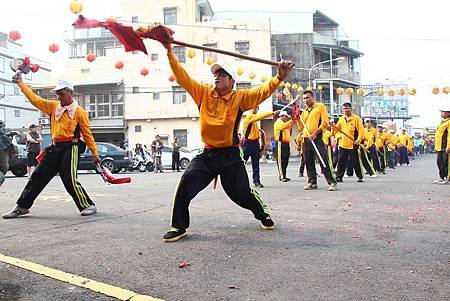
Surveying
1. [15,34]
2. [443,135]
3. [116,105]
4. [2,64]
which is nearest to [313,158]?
[443,135]

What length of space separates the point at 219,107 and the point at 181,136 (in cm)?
3580

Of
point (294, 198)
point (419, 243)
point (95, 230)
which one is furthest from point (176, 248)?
point (294, 198)

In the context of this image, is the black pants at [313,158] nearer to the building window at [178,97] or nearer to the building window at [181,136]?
the building window at [181,136]

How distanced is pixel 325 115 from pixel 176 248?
20.2 feet

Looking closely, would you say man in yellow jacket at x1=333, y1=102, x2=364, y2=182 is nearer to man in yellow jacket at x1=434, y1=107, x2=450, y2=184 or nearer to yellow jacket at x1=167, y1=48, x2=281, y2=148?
man in yellow jacket at x1=434, y1=107, x2=450, y2=184

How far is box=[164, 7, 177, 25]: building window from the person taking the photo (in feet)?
137

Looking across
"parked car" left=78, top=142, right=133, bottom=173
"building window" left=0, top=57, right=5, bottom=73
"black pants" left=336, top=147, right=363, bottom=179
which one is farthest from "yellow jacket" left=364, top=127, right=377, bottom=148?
"building window" left=0, top=57, right=5, bottom=73

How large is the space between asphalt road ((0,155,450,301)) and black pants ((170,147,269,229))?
1.08 feet

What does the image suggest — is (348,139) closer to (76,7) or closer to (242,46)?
(76,7)

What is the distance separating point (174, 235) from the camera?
4.91m

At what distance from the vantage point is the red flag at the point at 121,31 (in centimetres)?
492

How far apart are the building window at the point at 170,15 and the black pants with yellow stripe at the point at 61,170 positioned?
36.8 meters

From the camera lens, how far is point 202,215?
651 cm

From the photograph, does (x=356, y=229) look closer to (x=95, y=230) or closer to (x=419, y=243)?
(x=419, y=243)
